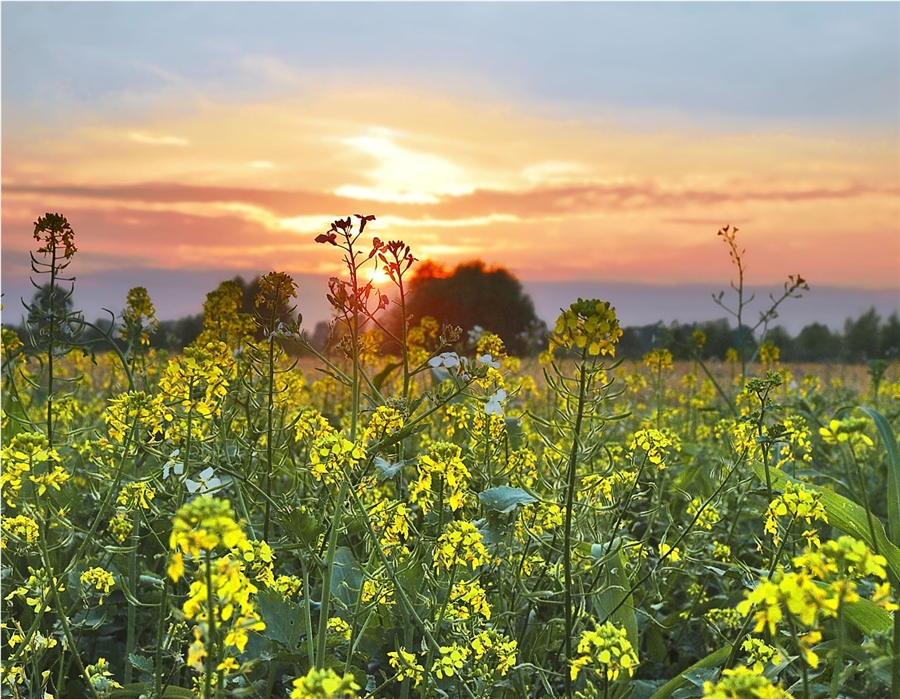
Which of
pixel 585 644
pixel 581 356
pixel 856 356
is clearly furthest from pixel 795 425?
pixel 856 356

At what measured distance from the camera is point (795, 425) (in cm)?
316

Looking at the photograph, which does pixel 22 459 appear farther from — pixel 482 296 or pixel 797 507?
pixel 482 296

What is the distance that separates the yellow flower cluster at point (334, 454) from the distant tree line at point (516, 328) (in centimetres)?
52

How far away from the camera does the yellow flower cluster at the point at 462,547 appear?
7.63 ft

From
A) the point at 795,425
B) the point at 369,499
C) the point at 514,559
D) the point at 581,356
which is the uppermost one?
the point at 581,356

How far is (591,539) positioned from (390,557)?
34.6 inches

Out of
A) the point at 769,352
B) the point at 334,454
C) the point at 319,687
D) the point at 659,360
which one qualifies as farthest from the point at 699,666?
the point at 769,352

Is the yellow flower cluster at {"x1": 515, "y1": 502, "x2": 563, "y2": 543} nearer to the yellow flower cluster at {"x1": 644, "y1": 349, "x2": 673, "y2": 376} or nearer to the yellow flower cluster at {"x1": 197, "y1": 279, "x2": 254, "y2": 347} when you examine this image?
the yellow flower cluster at {"x1": 197, "y1": 279, "x2": 254, "y2": 347}

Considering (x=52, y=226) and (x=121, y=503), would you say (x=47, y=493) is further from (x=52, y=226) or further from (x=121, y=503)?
(x=52, y=226)

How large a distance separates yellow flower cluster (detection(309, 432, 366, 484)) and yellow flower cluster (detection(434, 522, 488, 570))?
0.36m

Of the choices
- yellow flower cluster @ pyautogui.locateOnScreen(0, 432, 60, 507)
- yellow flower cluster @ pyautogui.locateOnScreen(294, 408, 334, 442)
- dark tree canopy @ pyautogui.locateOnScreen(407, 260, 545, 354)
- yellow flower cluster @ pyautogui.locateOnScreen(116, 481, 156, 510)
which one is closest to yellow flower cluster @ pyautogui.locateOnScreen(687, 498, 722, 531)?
yellow flower cluster @ pyautogui.locateOnScreen(294, 408, 334, 442)

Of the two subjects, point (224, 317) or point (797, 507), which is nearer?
point (797, 507)

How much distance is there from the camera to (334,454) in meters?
2.23

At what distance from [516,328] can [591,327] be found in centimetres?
2637
